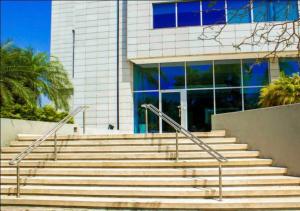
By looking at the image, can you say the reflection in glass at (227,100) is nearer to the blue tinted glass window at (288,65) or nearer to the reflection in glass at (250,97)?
the reflection in glass at (250,97)

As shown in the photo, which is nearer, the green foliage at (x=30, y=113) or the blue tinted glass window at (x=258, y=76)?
the green foliage at (x=30, y=113)

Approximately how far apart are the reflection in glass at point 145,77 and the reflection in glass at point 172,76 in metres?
0.35

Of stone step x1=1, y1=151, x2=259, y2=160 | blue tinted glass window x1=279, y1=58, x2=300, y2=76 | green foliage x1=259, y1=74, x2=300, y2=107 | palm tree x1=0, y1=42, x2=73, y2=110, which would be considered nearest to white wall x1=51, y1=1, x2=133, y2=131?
palm tree x1=0, y1=42, x2=73, y2=110

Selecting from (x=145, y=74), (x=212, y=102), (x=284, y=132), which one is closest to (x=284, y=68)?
(x=212, y=102)

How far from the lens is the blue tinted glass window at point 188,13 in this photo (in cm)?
1825

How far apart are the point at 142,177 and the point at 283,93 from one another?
20.0ft

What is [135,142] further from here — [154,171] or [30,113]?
[30,113]

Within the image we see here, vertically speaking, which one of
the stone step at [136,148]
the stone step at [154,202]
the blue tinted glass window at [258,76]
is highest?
the blue tinted glass window at [258,76]

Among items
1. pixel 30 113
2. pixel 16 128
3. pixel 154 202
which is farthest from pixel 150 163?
pixel 30 113

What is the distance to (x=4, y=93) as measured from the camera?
12281 millimetres

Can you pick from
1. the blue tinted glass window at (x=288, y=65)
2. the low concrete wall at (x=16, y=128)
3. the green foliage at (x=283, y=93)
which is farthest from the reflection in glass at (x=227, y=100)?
the low concrete wall at (x=16, y=128)

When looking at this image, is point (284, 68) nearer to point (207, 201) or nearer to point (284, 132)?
point (284, 132)

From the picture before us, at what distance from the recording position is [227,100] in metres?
18.1

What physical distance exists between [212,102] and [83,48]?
7340mm
